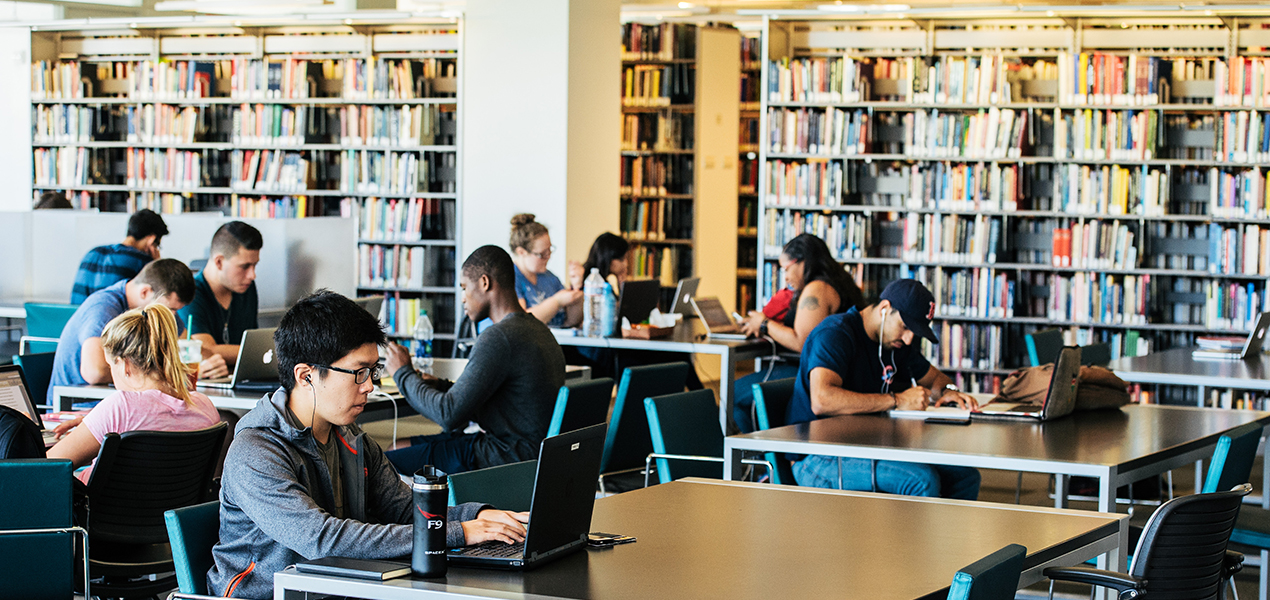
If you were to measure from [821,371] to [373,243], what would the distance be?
18.0ft

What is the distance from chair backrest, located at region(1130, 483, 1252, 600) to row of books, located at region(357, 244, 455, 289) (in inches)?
256

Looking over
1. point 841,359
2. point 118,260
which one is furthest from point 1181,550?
point 118,260

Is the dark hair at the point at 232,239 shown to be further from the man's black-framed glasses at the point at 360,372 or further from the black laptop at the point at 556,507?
the black laptop at the point at 556,507

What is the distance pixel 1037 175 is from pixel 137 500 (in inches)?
233

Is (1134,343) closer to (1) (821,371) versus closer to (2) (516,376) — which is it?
(1) (821,371)

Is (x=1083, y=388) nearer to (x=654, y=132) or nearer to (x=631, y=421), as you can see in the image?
(x=631, y=421)

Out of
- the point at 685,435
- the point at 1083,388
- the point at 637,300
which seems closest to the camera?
the point at 685,435

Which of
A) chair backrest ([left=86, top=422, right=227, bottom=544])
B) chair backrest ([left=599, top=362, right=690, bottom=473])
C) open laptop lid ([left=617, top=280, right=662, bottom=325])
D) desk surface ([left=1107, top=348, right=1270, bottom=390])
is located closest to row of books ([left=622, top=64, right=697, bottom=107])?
open laptop lid ([left=617, top=280, right=662, bottom=325])

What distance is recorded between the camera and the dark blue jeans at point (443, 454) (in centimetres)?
412

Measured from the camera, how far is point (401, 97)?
8773 millimetres

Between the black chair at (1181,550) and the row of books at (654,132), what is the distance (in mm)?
7048

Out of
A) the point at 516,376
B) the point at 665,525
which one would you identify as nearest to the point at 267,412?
the point at 665,525

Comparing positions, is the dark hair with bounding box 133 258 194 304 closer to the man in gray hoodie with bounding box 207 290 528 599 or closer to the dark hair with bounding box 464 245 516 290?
the dark hair with bounding box 464 245 516 290

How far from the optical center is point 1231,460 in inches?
140
